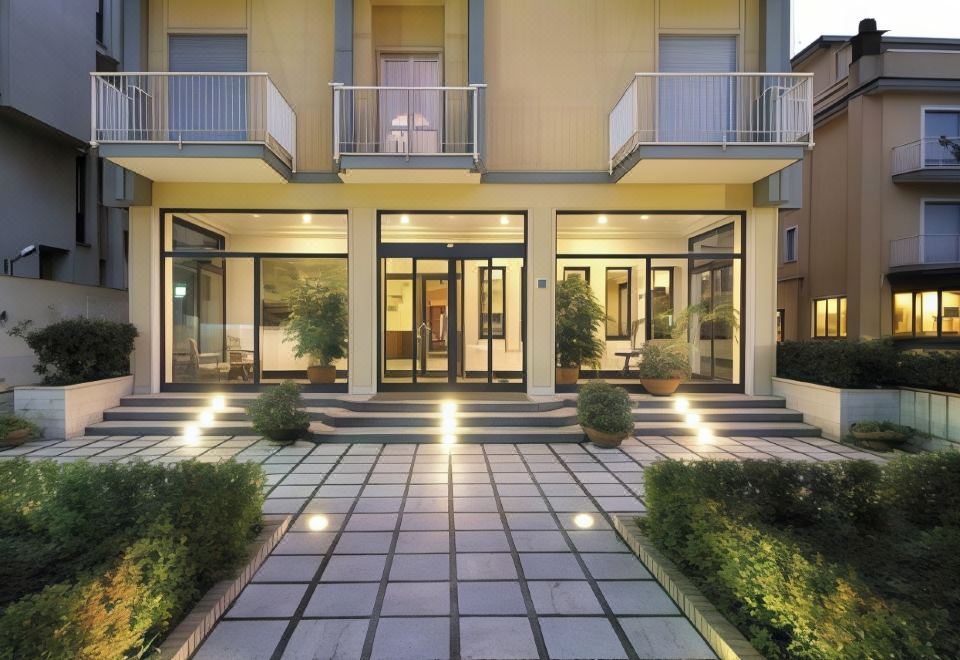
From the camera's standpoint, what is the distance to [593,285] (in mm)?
10000

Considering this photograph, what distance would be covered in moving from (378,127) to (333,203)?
1.50 meters

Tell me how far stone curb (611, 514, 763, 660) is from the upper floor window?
18.6 metres

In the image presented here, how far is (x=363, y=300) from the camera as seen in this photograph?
9.53 meters

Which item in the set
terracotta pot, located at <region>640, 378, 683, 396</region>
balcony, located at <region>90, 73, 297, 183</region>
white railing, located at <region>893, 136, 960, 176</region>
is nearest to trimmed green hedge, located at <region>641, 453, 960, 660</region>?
terracotta pot, located at <region>640, 378, 683, 396</region>

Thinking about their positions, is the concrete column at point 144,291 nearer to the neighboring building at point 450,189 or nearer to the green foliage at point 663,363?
the neighboring building at point 450,189

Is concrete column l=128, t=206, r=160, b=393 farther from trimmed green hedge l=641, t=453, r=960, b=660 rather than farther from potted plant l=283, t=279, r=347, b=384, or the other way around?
trimmed green hedge l=641, t=453, r=960, b=660

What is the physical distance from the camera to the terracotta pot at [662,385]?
9383 millimetres

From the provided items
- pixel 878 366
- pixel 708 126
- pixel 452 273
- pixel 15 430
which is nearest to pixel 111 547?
pixel 15 430

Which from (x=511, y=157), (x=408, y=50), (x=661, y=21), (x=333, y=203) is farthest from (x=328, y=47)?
(x=661, y=21)

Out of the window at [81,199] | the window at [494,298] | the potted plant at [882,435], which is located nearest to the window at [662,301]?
the window at [494,298]

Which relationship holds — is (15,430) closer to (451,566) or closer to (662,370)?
(451,566)

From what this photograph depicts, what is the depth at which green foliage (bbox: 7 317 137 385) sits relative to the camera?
7.88 m

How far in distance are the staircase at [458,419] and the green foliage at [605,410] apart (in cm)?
47

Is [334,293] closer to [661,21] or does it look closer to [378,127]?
[378,127]
